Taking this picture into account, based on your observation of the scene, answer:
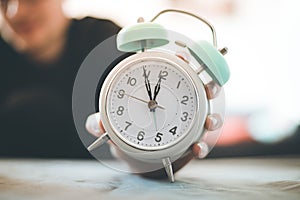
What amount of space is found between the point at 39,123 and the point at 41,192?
1.08 feet

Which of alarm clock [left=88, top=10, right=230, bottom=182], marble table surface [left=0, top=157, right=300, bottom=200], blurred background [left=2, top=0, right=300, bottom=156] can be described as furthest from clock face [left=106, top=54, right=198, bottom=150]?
blurred background [left=2, top=0, right=300, bottom=156]

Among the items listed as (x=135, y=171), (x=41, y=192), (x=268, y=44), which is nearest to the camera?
(x=41, y=192)

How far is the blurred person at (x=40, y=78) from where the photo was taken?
1.20 metres

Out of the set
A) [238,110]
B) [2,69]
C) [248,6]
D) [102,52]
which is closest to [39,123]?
[2,69]

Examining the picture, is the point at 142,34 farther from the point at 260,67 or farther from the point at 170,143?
the point at 260,67

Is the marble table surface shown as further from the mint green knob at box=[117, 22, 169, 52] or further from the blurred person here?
the mint green knob at box=[117, 22, 169, 52]

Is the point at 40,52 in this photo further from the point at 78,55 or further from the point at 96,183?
the point at 96,183

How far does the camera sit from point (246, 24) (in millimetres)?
1140

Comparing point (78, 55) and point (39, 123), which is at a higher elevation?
point (78, 55)

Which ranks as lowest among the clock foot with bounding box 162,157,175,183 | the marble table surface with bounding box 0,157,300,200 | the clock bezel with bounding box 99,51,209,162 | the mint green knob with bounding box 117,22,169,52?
the marble table surface with bounding box 0,157,300,200

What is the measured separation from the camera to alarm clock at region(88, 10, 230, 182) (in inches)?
35.2

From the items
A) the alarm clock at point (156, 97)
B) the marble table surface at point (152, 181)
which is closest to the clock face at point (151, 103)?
the alarm clock at point (156, 97)

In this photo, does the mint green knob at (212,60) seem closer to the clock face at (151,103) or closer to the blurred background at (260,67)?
the clock face at (151,103)

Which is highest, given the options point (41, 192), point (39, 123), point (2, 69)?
point (2, 69)
